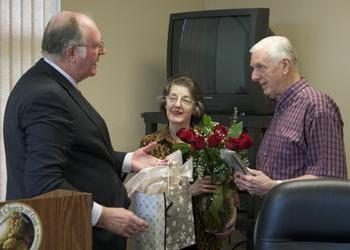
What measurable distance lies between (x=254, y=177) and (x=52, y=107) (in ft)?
2.96

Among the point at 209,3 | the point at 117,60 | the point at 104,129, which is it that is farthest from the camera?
the point at 209,3

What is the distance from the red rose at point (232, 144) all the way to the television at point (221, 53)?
126 centimetres

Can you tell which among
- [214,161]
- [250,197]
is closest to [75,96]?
[214,161]

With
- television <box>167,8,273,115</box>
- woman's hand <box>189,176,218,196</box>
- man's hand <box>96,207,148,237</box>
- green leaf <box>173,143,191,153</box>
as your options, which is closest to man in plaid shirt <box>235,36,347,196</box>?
woman's hand <box>189,176,218,196</box>

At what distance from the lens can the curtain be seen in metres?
3.25

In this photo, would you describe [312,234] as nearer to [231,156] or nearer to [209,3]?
[231,156]

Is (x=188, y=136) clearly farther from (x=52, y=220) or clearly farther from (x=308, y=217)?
(x=52, y=220)

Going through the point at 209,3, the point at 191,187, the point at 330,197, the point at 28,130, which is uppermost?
the point at 209,3

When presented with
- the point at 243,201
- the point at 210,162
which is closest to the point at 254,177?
the point at 210,162

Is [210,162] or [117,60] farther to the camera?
[117,60]

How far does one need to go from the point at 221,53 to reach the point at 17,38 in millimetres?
1266

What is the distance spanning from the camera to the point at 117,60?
381 centimetres

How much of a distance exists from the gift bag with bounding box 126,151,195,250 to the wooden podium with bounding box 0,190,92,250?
2.45 feet

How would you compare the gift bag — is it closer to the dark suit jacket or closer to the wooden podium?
the dark suit jacket
